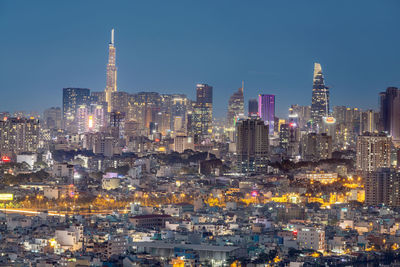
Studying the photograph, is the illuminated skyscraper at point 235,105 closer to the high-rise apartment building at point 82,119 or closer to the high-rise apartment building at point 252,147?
the high-rise apartment building at point 82,119

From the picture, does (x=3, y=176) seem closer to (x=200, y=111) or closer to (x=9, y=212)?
(x=9, y=212)

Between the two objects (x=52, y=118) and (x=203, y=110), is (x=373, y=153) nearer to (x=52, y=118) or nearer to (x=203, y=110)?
(x=203, y=110)

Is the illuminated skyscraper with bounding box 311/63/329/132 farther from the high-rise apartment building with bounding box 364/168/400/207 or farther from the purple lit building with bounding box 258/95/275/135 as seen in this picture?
the high-rise apartment building with bounding box 364/168/400/207

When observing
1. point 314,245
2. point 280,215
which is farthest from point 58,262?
point 280,215

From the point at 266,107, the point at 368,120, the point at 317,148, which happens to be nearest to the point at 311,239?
the point at 317,148

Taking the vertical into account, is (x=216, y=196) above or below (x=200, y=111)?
below

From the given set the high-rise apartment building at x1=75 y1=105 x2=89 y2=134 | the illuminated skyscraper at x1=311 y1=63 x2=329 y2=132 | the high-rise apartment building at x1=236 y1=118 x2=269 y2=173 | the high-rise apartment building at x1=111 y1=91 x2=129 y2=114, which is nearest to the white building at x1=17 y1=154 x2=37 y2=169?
the high-rise apartment building at x1=236 y1=118 x2=269 y2=173

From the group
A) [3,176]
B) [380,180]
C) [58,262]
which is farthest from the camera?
[3,176]
